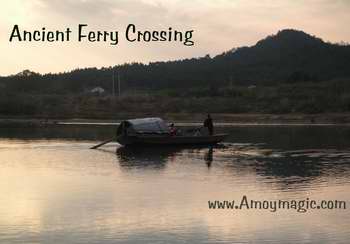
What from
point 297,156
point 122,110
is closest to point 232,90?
point 122,110

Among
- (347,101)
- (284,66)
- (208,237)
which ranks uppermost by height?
(284,66)

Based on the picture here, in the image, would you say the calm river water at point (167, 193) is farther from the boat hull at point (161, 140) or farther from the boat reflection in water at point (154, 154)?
the boat hull at point (161, 140)

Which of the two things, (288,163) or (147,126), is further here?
(147,126)

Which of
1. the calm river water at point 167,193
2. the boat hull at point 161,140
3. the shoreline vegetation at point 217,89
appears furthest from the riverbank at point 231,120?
the calm river water at point 167,193

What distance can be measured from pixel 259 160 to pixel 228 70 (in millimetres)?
123506

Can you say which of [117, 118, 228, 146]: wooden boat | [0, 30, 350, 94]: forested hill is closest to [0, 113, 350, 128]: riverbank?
[117, 118, 228, 146]: wooden boat

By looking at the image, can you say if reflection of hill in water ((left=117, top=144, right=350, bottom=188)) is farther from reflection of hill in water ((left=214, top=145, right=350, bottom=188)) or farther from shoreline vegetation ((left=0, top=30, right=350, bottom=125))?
shoreline vegetation ((left=0, top=30, right=350, bottom=125))

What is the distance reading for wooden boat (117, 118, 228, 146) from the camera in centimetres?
3959

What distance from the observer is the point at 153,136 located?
1561 inches

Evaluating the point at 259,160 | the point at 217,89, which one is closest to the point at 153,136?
the point at 259,160

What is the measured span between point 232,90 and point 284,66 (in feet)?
175

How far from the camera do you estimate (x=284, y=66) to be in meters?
150

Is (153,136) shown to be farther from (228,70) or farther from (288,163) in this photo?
(228,70)

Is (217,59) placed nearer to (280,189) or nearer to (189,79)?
(189,79)
